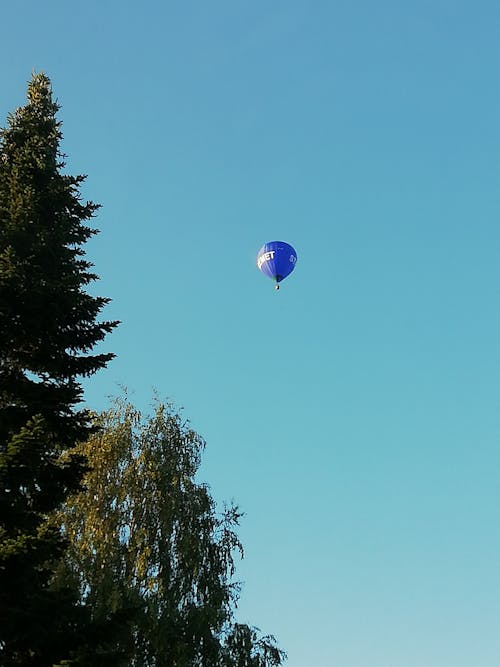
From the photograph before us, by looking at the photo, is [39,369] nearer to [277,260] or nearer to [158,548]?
[158,548]

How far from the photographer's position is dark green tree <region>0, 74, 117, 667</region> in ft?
42.4

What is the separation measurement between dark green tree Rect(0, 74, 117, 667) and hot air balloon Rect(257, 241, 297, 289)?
24.8 meters

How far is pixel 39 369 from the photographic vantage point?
1625cm

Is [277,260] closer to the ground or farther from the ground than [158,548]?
farther from the ground

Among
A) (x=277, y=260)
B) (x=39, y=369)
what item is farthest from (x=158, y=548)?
(x=277, y=260)

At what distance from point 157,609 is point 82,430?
783cm

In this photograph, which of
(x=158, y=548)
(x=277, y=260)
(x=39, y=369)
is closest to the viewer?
(x=39, y=369)

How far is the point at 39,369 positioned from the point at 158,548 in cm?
939

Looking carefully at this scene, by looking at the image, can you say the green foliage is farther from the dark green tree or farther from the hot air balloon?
the hot air balloon

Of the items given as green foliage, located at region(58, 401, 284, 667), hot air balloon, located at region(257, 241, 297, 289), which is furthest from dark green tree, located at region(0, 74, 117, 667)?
hot air balloon, located at region(257, 241, 297, 289)

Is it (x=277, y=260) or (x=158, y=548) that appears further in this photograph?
(x=277, y=260)

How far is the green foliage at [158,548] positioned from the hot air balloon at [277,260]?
19.5 metres

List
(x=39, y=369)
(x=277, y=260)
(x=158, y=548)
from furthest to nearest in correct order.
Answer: (x=277, y=260) → (x=158, y=548) → (x=39, y=369)

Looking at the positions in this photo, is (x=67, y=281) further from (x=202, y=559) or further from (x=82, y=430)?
(x=202, y=559)
